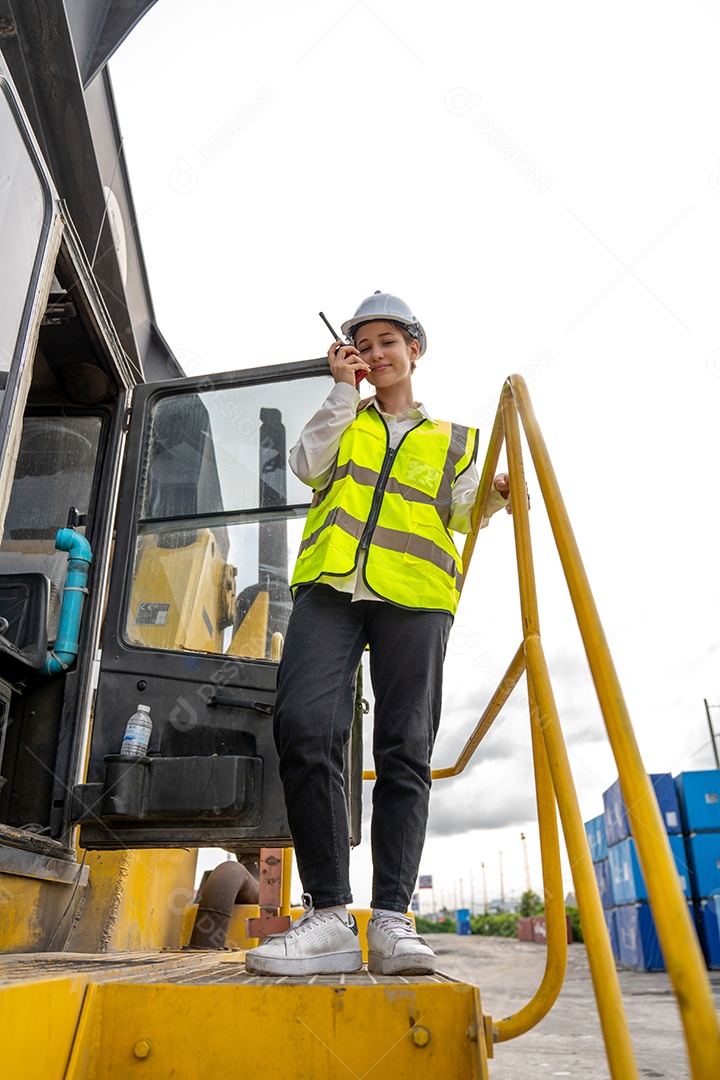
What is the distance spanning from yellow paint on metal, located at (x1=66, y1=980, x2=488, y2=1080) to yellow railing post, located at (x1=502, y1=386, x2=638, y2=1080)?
23 cm

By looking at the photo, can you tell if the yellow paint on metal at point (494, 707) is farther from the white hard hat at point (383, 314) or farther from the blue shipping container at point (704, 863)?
the blue shipping container at point (704, 863)

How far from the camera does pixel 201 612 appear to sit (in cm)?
299

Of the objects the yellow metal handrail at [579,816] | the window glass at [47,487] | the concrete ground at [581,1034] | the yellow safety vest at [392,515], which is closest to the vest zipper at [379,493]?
the yellow safety vest at [392,515]

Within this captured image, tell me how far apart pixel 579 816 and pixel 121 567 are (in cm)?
197

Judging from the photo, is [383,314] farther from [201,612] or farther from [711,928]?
[711,928]

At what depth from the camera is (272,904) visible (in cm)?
321

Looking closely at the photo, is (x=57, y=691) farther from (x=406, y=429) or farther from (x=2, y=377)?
(x=406, y=429)

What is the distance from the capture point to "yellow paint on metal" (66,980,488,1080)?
1.20m

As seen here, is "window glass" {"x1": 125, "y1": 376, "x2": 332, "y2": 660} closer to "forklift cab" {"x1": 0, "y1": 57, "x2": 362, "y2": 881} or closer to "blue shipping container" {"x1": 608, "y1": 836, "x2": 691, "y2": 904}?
"forklift cab" {"x1": 0, "y1": 57, "x2": 362, "y2": 881}

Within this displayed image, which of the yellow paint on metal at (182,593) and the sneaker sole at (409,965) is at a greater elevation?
the yellow paint on metal at (182,593)

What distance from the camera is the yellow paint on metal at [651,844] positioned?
0.80 m

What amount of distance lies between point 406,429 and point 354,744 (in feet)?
3.59

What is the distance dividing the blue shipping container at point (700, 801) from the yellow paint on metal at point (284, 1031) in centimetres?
1001

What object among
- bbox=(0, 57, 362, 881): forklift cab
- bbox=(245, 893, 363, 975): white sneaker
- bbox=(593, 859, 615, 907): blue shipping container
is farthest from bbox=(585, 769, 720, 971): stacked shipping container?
bbox=(245, 893, 363, 975): white sneaker
